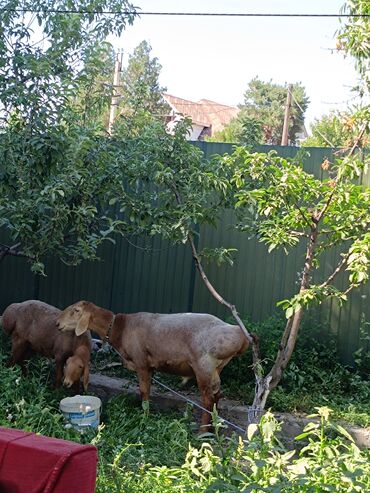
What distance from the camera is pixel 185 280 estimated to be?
31.8ft

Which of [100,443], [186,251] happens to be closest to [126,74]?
[186,251]

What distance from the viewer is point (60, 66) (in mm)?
8336

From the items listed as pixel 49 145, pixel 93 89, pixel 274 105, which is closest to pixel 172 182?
pixel 49 145

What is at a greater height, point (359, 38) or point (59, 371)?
point (359, 38)

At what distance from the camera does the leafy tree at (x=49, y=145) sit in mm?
7598

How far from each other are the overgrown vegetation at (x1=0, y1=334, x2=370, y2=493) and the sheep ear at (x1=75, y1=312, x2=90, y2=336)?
0.67 m

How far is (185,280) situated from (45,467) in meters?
6.26

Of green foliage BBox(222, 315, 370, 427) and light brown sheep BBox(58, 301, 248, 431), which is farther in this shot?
green foliage BBox(222, 315, 370, 427)

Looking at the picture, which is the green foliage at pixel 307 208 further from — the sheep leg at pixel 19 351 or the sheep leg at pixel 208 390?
the sheep leg at pixel 19 351

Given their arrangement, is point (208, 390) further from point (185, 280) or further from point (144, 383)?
point (185, 280)

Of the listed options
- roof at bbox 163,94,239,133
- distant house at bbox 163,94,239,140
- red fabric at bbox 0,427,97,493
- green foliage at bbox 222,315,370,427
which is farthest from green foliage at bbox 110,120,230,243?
roof at bbox 163,94,239,133

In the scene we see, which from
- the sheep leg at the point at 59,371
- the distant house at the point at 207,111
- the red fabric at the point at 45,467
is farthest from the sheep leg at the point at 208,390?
the distant house at the point at 207,111

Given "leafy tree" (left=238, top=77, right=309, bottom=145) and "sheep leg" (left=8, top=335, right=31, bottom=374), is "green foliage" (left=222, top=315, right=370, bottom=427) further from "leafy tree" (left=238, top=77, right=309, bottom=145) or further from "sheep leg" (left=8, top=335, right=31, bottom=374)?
"leafy tree" (left=238, top=77, right=309, bottom=145)

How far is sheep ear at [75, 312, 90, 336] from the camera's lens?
7.71 m
